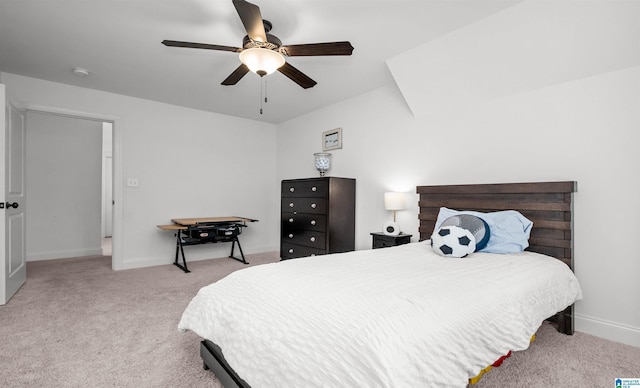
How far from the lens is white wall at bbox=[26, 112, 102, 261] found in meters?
4.58

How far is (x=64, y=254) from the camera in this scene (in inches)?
189

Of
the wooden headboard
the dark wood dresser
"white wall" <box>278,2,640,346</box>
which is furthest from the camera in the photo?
the dark wood dresser

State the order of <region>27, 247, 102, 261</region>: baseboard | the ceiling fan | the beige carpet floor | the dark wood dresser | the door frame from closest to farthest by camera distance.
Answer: the beige carpet floor
the ceiling fan
the dark wood dresser
the door frame
<region>27, 247, 102, 261</region>: baseboard

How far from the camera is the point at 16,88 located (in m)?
3.43

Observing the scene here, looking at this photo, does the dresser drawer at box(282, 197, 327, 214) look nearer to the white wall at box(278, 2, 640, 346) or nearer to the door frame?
the white wall at box(278, 2, 640, 346)

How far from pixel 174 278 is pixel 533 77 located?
4047 mm

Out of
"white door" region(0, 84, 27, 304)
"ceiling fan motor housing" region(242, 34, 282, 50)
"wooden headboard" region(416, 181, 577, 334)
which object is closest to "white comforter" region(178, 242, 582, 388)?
"wooden headboard" region(416, 181, 577, 334)

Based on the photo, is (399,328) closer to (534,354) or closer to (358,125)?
(534,354)

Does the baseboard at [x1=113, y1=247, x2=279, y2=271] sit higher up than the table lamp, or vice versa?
the table lamp

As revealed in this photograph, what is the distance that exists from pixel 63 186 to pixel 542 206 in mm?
6186

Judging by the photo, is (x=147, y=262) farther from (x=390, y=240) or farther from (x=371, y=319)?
(x=371, y=319)

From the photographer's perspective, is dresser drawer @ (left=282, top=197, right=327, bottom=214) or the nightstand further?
dresser drawer @ (left=282, top=197, right=327, bottom=214)

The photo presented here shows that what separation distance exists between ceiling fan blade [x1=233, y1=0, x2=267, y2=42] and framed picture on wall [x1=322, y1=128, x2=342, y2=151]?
2320mm

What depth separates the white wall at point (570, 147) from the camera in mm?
2078
